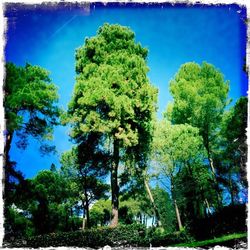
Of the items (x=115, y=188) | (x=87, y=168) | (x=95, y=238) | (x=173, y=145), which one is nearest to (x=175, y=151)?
(x=173, y=145)

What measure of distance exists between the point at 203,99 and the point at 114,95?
20.4 feet

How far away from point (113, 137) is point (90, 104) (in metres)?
1.43

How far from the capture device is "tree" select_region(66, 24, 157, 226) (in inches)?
494

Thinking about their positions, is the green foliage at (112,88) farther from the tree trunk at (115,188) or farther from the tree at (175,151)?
the tree at (175,151)

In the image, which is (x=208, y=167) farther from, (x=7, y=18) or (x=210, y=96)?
(x=7, y=18)

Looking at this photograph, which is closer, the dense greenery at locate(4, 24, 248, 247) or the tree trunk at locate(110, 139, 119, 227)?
the dense greenery at locate(4, 24, 248, 247)

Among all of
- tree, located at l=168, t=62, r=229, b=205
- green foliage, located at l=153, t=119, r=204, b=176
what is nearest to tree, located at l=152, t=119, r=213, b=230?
green foliage, located at l=153, t=119, r=204, b=176

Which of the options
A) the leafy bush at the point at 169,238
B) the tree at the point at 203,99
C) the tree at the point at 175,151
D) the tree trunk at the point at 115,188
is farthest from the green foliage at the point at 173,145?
the leafy bush at the point at 169,238

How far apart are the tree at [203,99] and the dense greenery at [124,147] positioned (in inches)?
1.9

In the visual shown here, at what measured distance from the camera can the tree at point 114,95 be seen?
1254cm

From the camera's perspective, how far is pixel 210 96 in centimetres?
1711

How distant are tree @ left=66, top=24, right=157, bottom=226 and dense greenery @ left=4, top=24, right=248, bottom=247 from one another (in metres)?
0.04

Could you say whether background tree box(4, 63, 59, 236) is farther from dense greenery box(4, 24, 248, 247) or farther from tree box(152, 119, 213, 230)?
tree box(152, 119, 213, 230)

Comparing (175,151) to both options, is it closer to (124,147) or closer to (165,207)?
(124,147)
